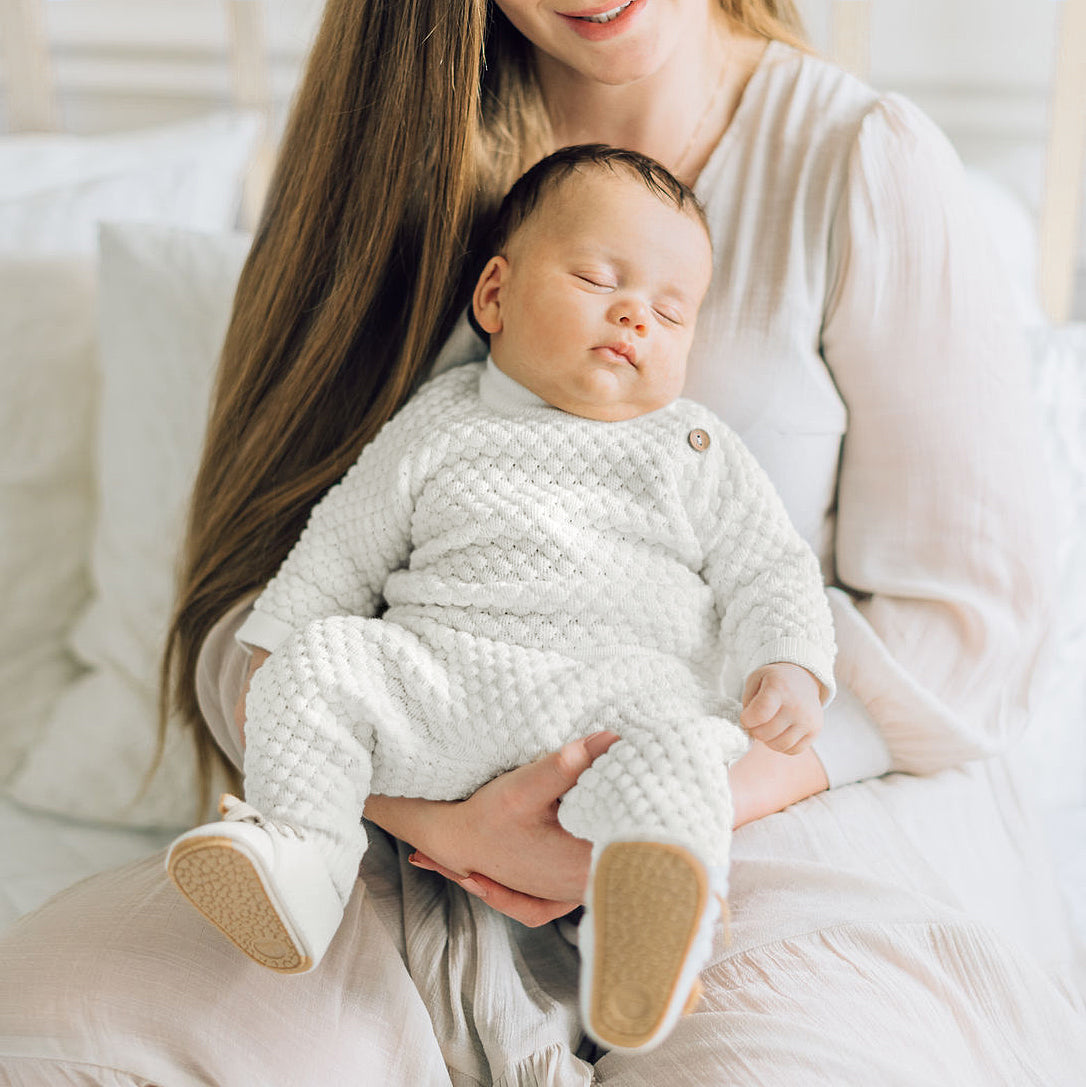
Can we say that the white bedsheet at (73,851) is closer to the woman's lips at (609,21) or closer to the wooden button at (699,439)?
the wooden button at (699,439)

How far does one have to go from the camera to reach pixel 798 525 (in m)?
1.01

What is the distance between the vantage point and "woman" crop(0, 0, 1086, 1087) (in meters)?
0.76

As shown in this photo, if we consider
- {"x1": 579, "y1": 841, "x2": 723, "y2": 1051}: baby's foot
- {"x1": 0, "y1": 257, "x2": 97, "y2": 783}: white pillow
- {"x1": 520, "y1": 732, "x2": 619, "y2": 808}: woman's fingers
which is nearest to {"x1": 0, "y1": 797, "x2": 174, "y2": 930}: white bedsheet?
{"x1": 0, "y1": 257, "x2": 97, "y2": 783}: white pillow

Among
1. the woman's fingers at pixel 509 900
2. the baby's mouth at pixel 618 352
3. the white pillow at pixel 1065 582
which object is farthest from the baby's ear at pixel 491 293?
the white pillow at pixel 1065 582

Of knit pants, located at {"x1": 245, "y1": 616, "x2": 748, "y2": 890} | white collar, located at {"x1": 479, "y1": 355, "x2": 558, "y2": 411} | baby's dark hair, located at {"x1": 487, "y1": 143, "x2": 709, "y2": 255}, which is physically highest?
baby's dark hair, located at {"x1": 487, "y1": 143, "x2": 709, "y2": 255}

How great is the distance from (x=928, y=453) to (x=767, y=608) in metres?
0.25

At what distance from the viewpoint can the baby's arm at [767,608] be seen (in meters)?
0.77

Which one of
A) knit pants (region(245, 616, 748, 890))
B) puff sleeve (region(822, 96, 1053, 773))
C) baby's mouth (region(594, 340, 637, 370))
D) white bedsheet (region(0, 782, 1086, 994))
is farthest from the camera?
white bedsheet (region(0, 782, 1086, 994))

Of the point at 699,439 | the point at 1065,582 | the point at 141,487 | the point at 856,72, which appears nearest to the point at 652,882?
the point at 699,439

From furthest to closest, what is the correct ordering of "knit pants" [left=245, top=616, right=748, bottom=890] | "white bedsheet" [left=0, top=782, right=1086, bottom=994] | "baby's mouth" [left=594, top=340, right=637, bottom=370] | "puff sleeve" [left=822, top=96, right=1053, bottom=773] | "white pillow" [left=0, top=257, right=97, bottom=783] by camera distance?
"white pillow" [left=0, top=257, right=97, bottom=783] → "white bedsheet" [left=0, top=782, right=1086, bottom=994] → "puff sleeve" [left=822, top=96, right=1053, bottom=773] → "baby's mouth" [left=594, top=340, right=637, bottom=370] → "knit pants" [left=245, top=616, right=748, bottom=890]

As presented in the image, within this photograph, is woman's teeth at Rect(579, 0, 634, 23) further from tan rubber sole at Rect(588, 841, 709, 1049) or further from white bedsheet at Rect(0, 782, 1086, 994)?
white bedsheet at Rect(0, 782, 1086, 994)

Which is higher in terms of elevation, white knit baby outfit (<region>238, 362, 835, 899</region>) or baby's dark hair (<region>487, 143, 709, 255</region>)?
baby's dark hair (<region>487, 143, 709, 255</region>)

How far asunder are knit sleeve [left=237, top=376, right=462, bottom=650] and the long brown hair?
0.36ft

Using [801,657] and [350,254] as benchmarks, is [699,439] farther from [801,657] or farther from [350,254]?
[350,254]
